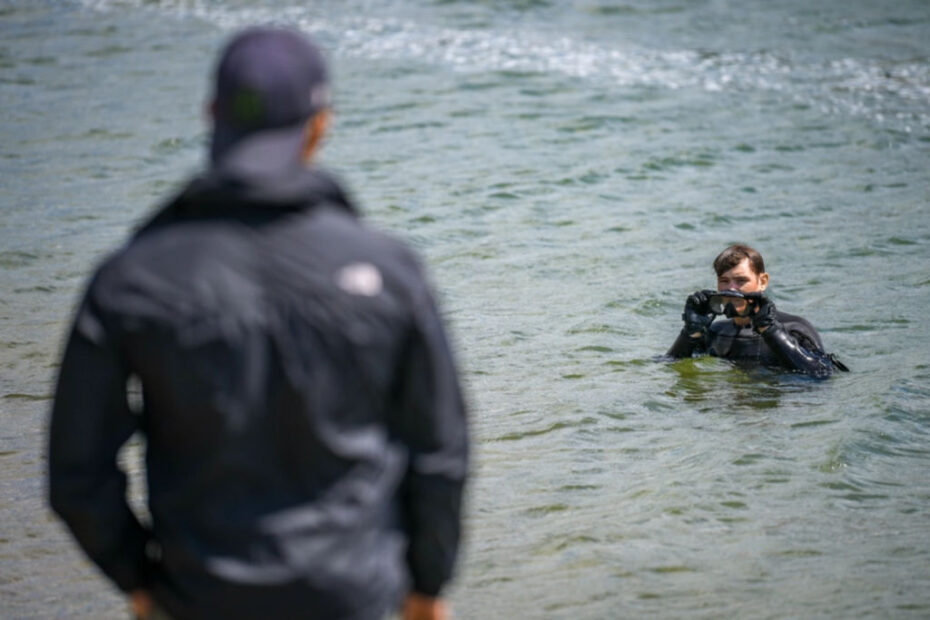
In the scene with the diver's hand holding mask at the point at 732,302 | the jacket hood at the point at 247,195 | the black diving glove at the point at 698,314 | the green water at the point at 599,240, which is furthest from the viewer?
the black diving glove at the point at 698,314

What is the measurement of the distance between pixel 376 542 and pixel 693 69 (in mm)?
16202

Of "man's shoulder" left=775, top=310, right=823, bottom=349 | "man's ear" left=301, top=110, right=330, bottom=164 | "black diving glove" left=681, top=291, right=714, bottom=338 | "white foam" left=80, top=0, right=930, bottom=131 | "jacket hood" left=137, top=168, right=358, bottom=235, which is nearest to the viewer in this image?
"jacket hood" left=137, top=168, right=358, bottom=235

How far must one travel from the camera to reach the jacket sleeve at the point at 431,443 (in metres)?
2.54

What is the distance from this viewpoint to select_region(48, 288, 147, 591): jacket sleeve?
248cm

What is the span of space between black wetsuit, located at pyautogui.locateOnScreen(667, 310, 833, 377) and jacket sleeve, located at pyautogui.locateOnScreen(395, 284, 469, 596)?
559 centimetres

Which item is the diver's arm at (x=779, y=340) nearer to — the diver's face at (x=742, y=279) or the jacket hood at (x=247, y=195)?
the diver's face at (x=742, y=279)

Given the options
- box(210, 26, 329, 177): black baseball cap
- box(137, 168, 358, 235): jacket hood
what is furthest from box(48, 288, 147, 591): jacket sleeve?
box(210, 26, 329, 177): black baseball cap

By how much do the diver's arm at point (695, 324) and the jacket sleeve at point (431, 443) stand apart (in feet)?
17.8

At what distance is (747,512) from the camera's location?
6.18m

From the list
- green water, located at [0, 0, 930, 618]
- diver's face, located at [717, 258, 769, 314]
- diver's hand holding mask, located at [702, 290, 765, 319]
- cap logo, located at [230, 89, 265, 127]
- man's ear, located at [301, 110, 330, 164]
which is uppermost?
cap logo, located at [230, 89, 265, 127]

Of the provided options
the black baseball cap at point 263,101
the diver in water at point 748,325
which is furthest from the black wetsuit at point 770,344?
the black baseball cap at point 263,101

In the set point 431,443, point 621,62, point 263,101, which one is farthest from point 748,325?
point 621,62

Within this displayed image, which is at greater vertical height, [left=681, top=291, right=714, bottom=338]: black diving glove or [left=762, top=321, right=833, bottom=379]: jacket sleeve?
[left=681, top=291, right=714, bottom=338]: black diving glove

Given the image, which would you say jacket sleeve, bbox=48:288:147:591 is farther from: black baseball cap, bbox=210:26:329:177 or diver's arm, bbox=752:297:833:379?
diver's arm, bbox=752:297:833:379
